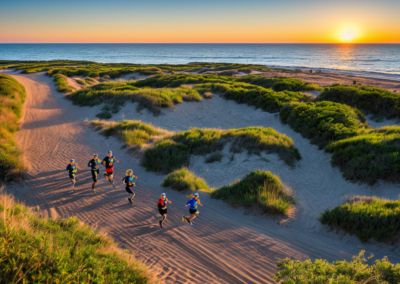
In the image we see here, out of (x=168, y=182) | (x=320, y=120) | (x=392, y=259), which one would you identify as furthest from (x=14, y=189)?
(x=320, y=120)

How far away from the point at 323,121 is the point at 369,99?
307 inches

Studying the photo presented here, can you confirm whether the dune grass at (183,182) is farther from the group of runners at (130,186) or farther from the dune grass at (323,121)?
the dune grass at (323,121)

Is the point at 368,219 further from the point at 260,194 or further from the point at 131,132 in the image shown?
the point at 131,132

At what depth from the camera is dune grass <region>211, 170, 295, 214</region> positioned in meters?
7.05

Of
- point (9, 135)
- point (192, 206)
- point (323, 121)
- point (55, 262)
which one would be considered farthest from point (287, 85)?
point (55, 262)

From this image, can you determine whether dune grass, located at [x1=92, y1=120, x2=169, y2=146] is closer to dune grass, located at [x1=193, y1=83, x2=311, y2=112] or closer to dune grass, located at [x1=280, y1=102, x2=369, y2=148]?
dune grass, located at [x1=280, y1=102, x2=369, y2=148]

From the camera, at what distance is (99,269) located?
11.3 ft

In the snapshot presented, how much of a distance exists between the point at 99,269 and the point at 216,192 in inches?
202

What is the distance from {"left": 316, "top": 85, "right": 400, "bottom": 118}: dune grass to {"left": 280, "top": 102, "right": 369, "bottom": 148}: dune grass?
251 centimetres

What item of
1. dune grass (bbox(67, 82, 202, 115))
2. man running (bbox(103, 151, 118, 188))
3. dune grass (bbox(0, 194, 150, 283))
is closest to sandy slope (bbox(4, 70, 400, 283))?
man running (bbox(103, 151, 118, 188))

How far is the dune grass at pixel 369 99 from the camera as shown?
17594mm

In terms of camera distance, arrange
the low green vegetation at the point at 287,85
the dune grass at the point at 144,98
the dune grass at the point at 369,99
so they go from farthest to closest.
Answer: the low green vegetation at the point at 287,85
the dune grass at the point at 144,98
the dune grass at the point at 369,99

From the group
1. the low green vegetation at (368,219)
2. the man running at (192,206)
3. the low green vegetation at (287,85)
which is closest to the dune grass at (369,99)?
the low green vegetation at (287,85)

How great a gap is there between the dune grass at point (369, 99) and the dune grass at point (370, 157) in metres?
7.14
